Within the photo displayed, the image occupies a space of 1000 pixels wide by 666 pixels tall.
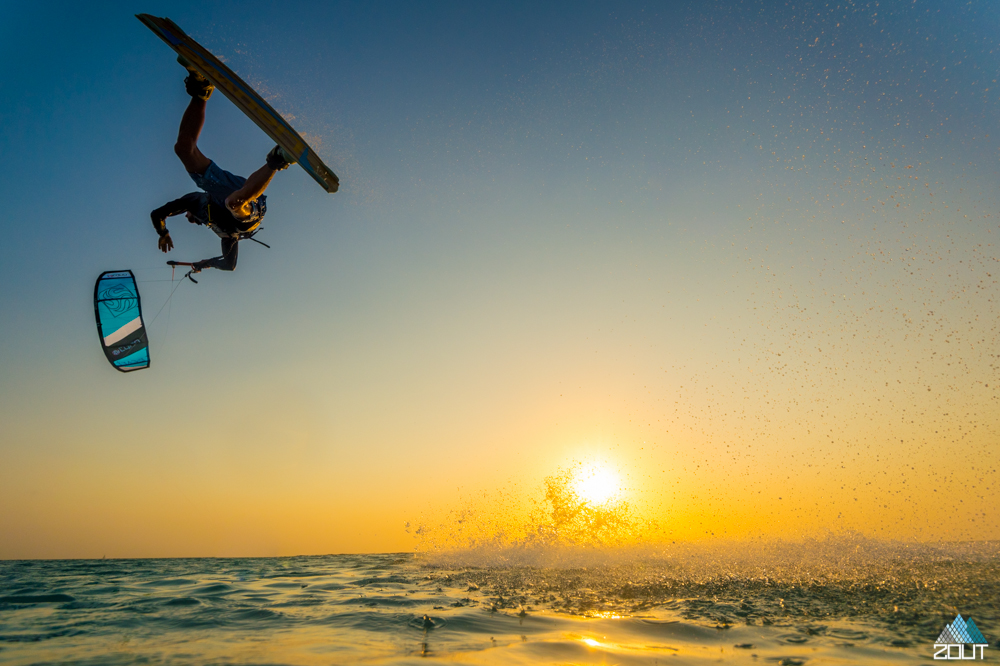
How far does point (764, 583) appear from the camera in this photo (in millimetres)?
9125

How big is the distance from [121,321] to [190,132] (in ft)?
12.5

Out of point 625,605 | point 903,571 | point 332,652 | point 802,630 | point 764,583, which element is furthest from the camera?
point 903,571

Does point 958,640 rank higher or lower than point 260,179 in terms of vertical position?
lower

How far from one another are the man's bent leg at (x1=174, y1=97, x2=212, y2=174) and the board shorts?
216 mm

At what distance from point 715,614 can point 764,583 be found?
10.7 feet

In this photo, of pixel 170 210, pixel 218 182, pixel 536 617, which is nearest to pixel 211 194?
pixel 218 182

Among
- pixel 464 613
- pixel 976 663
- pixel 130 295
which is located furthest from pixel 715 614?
pixel 130 295

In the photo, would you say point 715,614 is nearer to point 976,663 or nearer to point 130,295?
Answer: point 976,663

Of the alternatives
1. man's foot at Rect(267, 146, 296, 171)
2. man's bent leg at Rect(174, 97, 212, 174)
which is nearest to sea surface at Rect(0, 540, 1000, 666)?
man's foot at Rect(267, 146, 296, 171)

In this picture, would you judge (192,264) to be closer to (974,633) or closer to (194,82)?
(194,82)

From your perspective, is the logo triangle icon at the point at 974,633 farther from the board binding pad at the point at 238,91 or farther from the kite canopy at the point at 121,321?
the kite canopy at the point at 121,321

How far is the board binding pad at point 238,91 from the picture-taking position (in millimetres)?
5703

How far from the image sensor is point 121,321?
765 cm

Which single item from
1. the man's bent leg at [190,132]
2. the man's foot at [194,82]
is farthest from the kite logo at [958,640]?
the man's foot at [194,82]
